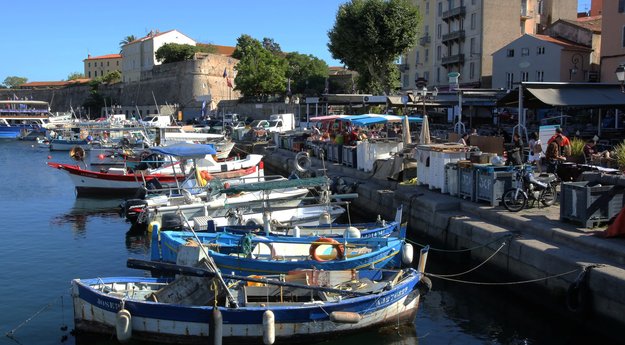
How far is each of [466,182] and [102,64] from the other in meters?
138

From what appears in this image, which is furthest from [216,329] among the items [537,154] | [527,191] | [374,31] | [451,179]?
[374,31]

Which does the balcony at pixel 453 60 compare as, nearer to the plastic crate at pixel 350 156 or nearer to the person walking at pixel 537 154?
the plastic crate at pixel 350 156

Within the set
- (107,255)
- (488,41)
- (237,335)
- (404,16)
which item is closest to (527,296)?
(237,335)

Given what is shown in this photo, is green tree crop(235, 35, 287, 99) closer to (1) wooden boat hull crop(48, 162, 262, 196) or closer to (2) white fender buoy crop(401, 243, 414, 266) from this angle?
(1) wooden boat hull crop(48, 162, 262, 196)

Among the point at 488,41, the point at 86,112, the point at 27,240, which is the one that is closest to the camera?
the point at 27,240

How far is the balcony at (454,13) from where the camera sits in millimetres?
51844

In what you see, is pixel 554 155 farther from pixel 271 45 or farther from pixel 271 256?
pixel 271 45

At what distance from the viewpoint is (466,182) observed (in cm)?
1544

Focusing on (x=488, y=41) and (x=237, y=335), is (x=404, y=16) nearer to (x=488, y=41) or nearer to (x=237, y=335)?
(x=488, y=41)

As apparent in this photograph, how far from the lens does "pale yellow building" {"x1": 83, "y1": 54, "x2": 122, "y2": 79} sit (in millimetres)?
138750

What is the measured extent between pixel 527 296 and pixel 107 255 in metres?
10.8

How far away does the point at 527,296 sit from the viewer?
11266 mm

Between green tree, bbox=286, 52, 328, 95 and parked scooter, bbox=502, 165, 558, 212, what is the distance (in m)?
61.8

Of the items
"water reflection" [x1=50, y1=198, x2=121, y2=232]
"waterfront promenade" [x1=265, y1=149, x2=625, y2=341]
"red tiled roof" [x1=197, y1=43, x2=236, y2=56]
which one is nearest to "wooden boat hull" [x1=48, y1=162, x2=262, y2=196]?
"water reflection" [x1=50, y1=198, x2=121, y2=232]
